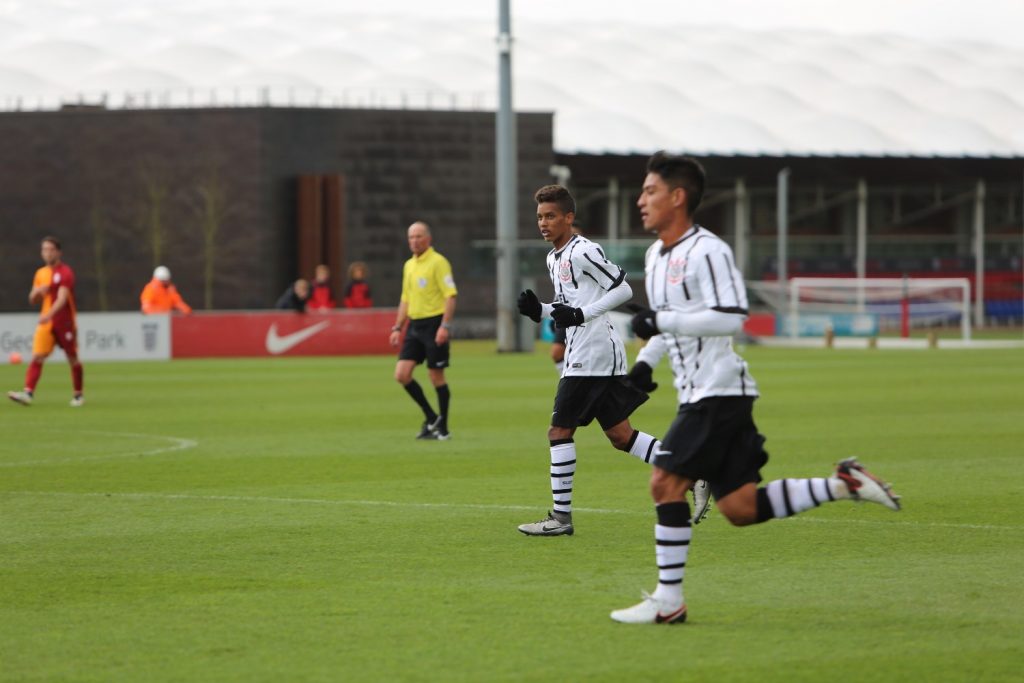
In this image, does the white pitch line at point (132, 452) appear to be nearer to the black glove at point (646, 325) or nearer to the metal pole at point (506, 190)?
the black glove at point (646, 325)

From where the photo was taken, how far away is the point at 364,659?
6277mm

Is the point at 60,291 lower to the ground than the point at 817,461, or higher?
higher

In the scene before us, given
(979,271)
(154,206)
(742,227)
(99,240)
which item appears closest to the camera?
(154,206)

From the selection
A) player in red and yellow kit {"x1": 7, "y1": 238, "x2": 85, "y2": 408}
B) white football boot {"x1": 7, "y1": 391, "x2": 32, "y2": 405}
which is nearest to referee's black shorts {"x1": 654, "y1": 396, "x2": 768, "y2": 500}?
player in red and yellow kit {"x1": 7, "y1": 238, "x2": 85, "y2": 408}

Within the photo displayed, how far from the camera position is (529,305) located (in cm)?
884

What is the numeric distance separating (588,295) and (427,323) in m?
6.11

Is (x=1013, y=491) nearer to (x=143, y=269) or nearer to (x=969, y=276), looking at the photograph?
(x=143, y=269)

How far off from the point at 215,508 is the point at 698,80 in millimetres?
62565

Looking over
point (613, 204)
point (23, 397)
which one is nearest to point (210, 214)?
point (613, 204)

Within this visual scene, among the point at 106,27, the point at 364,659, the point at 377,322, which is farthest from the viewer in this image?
the point at 106,27

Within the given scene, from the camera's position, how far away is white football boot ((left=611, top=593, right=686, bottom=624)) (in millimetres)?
6864

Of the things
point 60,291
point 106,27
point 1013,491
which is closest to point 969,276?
point 106,27

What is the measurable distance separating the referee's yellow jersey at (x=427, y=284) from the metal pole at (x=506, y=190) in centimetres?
2118

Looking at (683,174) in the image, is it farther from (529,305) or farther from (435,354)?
(435,354)
